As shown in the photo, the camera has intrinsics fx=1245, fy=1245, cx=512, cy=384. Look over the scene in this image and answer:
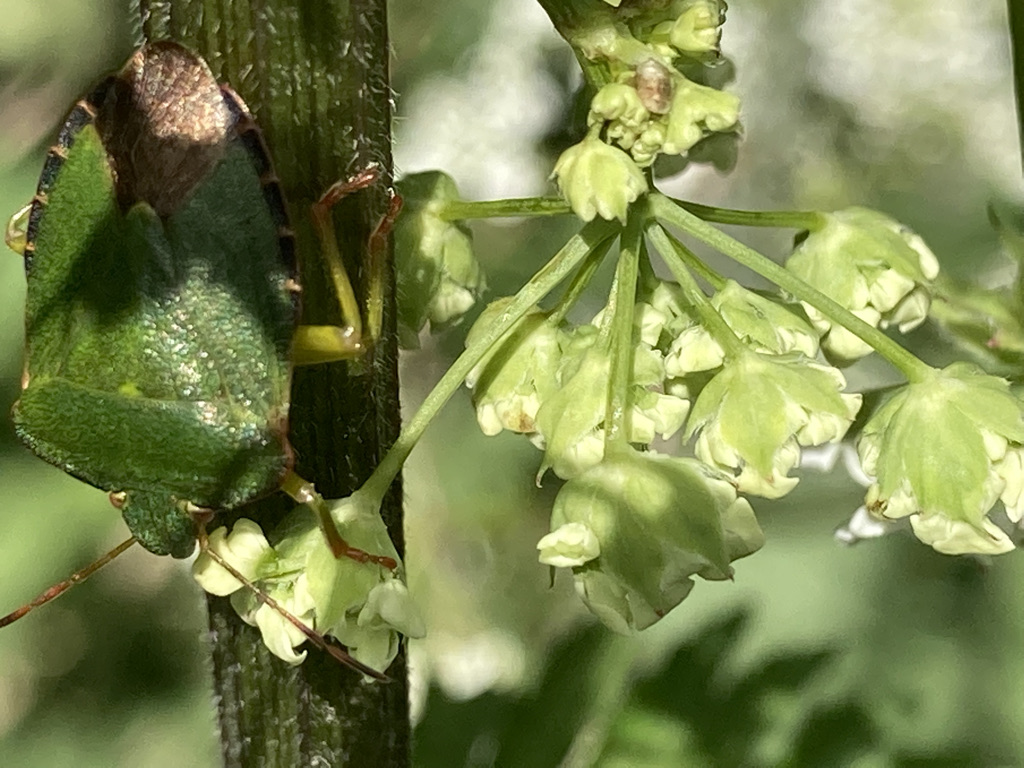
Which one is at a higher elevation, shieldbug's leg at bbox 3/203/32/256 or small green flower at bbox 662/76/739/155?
small green flower at bbox 662/76/739/155

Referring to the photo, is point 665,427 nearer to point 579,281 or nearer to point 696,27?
point 579,281

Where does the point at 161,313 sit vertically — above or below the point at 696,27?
below

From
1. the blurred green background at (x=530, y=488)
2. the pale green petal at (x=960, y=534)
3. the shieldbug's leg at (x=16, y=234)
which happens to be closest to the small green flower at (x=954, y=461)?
the pale green petal at (x=960, y=534)

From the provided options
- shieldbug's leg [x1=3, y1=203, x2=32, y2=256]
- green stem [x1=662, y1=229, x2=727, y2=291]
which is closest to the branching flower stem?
green stem [x1=662, y1=229, x2=727, y2=291]

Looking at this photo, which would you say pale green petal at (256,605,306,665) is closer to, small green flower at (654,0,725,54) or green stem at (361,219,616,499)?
green stem at (361,219,616,499)

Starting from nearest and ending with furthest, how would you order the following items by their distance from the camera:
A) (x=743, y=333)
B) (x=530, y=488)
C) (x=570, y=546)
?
(x=570, y=546) → (x=743, y=333) → (x=530, y=488)

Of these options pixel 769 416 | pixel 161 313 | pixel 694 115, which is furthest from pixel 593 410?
pixel 161 313

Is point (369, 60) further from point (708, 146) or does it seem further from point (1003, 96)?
point (1003, 96)
